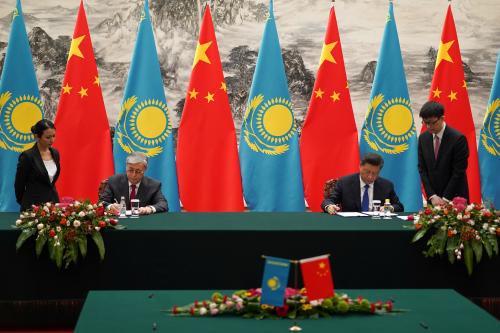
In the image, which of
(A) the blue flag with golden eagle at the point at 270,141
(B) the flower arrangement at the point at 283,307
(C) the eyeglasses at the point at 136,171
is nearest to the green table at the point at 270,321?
(B) the flower arrangement at the point at 283,307

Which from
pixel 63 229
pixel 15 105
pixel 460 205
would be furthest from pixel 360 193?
pixel 15 105

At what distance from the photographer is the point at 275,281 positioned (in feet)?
7.40

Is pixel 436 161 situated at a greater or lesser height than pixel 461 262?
greater

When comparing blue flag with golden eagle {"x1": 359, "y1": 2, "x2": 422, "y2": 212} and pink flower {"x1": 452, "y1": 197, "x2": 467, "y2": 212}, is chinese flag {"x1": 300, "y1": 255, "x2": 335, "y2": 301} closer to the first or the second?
pink flower {"x1": 452, "y1": 197, "x2": 467, "y2": 212}

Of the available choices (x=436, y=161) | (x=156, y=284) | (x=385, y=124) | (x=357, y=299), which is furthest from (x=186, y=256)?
(x=385, y=124)

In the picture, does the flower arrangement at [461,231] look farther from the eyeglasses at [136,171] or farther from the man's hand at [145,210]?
the eyeglasses at [136,171]

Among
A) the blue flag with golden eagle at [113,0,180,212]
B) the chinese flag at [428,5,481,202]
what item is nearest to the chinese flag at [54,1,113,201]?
the blue flag with golden eagle at [113,0,180,212]

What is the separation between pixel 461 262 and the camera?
393 cm

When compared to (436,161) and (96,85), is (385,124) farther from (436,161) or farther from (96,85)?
(96,85)

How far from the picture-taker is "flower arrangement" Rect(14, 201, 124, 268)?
3.75 meters

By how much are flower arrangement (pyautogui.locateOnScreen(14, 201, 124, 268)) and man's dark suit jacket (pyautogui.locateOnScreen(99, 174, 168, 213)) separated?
0.95m

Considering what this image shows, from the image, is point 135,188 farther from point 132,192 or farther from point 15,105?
point 15,105

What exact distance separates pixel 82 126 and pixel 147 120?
618mm

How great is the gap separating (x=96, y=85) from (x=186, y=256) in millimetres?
3031
